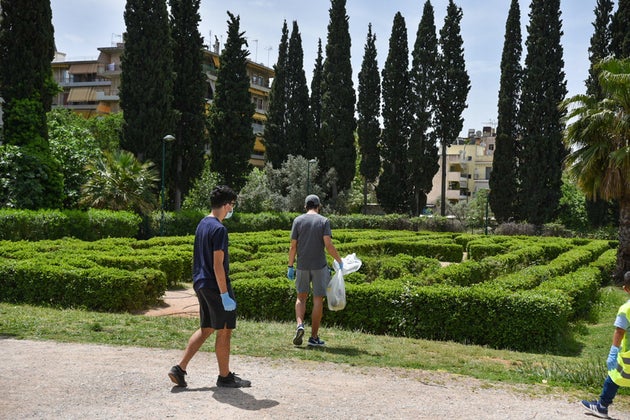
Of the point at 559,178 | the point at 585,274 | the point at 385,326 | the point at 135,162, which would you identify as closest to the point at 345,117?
the point at 559,178

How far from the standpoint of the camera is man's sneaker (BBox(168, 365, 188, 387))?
5.31m

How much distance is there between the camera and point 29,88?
21.9 metres

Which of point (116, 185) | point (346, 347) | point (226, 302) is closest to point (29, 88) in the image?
point (116, 185)

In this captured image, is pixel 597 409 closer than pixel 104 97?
Yes

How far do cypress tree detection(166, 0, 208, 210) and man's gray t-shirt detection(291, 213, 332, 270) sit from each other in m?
26.5

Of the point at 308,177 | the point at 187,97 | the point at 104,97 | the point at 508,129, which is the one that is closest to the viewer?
the point at 187,97

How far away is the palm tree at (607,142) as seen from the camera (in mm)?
17094

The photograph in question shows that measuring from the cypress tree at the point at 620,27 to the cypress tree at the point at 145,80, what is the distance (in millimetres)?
22879

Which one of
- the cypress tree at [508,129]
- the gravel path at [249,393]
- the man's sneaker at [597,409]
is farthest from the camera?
the cypress tree at [508,129]

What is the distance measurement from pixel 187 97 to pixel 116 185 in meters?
10.5

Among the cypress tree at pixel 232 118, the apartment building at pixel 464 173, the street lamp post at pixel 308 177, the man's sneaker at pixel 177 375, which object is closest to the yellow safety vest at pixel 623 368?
the man's sneaker at pixel 177 375

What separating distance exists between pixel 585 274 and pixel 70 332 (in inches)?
429

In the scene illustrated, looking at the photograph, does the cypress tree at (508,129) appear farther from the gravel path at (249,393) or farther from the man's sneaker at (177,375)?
the man's sneaker at (177,375)

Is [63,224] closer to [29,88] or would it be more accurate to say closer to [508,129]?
[29,88]
